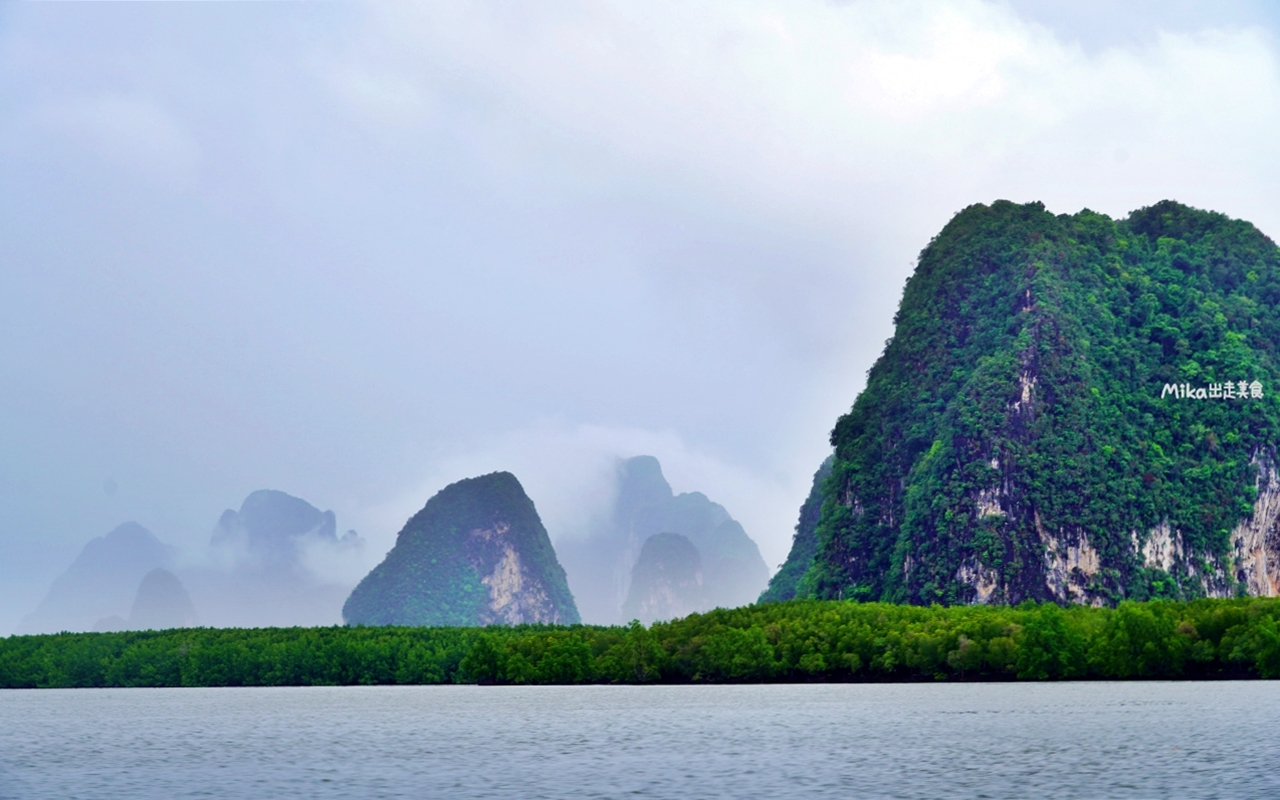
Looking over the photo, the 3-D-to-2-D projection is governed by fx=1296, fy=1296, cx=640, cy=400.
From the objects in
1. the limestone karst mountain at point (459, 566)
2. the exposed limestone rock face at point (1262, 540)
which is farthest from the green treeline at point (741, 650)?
the limestone karst mountain at point (459, 566)

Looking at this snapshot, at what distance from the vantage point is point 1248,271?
4267 inches

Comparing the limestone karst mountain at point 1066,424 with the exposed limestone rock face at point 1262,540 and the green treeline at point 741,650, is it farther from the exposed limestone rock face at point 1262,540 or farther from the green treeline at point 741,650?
the green treeline at point 741,650

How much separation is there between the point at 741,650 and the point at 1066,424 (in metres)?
36.8

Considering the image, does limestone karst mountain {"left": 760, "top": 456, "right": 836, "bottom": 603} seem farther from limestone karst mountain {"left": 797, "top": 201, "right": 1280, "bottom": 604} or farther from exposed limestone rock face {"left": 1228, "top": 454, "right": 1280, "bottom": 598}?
exposed limestone rock face {"left": 1228, "top": 454, "right": 1280, "bottom": 598}

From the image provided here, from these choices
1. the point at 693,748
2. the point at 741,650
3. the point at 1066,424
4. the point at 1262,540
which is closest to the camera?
the point at 693,748

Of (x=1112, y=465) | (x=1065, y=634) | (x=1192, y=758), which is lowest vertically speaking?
(x=1192, y=758)

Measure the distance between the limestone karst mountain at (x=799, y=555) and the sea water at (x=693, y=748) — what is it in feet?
243

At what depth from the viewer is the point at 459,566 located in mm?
181250

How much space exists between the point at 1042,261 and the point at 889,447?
19024mm

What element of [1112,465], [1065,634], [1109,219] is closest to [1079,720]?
[1065,634]

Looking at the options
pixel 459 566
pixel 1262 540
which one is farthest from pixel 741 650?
pixel 459 566

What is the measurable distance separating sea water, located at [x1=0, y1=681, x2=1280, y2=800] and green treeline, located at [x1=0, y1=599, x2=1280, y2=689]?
562 cm

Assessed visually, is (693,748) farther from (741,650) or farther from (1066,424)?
(1066,424)

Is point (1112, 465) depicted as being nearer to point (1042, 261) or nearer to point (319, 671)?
point (1042, 261)
